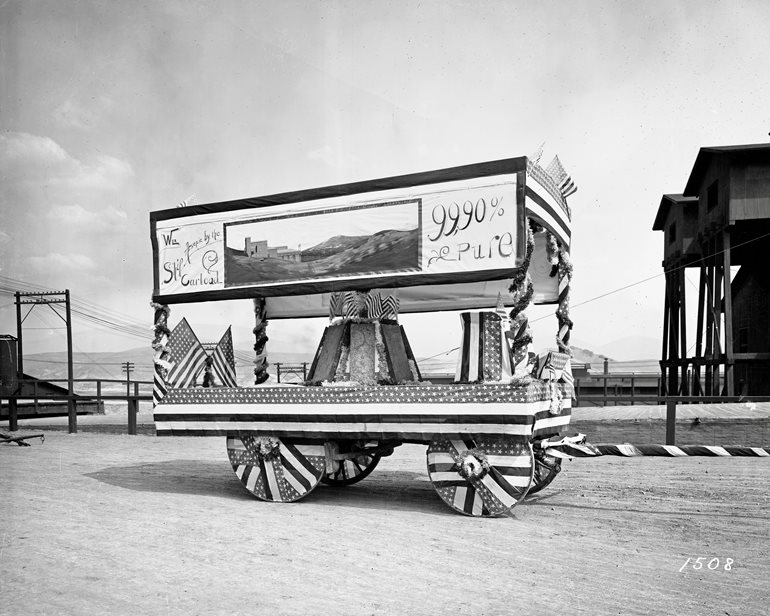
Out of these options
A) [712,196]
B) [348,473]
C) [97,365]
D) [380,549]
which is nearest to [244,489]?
[348,473]

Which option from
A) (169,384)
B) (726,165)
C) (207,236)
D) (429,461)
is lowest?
(429,461)

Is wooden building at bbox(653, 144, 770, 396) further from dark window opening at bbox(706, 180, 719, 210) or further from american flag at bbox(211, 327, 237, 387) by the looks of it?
american flag at bbox(211, 327, 237, 387)

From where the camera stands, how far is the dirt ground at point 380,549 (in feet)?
16.3

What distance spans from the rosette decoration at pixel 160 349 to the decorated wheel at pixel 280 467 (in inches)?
51.6

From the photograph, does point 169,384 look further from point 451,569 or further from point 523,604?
point 523,604

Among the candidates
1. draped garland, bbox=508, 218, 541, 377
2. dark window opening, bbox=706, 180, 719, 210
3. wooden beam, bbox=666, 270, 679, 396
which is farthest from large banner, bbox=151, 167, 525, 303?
wooden beam, bbox=666, 270, 679, 396

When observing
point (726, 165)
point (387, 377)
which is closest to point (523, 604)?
point (387, 377)

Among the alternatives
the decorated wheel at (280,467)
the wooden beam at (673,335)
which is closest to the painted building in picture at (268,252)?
the decorated wheel at (280,467)

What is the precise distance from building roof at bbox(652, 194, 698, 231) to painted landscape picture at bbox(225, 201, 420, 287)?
76.4ft

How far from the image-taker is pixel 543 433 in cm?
827

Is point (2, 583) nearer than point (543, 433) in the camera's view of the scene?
Yes

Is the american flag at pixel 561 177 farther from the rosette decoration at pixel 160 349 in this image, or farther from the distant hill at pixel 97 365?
the distant hill at pixel 97 365

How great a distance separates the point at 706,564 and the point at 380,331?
460 cm

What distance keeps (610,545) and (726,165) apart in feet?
60.5
